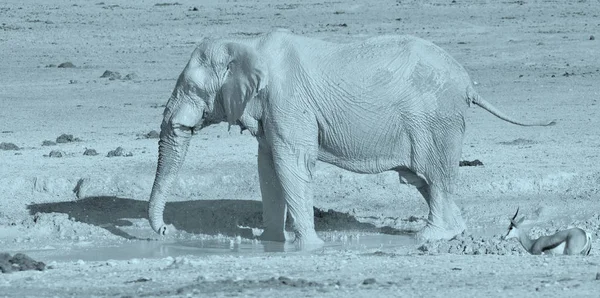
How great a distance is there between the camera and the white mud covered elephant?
11945mm

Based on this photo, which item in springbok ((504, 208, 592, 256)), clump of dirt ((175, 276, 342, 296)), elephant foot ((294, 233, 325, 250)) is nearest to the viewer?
→ clump of dirt ((175, 276, 342, 296))

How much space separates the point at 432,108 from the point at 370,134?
0.52 meters

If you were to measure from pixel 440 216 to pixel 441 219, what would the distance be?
0.03 meters

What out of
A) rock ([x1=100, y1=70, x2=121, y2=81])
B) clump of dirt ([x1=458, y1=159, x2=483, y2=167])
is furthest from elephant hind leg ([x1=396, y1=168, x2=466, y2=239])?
rock ([x1=100, y1=70, x2=121, y2=81])

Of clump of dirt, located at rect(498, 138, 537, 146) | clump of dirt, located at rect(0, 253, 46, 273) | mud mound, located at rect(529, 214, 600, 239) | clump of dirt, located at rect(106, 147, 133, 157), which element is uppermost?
clump of dirt, located at rect(498, 138, 537, 146)

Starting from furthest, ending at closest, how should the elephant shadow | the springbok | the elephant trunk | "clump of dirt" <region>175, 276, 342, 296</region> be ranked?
the elephant shadow → the elephant trunk → the springbok → "clump of dirt" <region>175, 276, 342, 296</region>

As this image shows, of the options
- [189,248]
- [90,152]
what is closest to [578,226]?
[189,248]

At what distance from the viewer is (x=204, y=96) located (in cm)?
1224

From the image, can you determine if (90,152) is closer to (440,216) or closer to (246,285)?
(440,216)

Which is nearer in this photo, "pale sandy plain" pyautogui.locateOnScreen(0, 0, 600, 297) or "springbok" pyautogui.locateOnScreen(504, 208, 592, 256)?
"pale sandy plain" pyautogui.locateOnScreen(0, 0, 600, 297)

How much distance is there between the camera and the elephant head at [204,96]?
11.9 m

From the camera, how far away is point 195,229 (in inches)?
520

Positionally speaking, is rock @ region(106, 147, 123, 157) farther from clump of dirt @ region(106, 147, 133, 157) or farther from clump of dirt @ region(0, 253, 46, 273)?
clump of dirt @ region(0, 253, 46, 273)

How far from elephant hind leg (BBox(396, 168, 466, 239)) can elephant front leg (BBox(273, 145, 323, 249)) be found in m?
0.84
